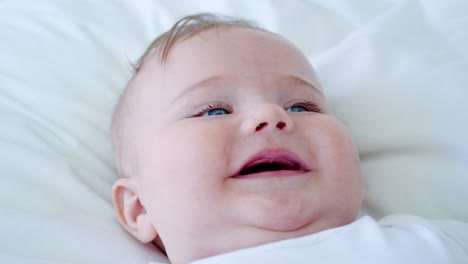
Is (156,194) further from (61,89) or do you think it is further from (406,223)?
(61,89)

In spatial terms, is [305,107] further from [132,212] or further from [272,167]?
[132,212]

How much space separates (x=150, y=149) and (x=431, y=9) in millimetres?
983

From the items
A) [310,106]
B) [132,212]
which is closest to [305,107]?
[310,106]

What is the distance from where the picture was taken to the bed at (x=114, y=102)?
0.95m

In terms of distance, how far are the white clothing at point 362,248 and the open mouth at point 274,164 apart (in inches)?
5.1

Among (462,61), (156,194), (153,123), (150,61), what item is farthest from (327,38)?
(156,194)

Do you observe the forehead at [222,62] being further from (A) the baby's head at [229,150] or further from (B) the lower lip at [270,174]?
(B) the lower lip at [270,174]

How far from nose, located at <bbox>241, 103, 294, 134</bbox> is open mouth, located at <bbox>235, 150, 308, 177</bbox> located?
0.05 metres

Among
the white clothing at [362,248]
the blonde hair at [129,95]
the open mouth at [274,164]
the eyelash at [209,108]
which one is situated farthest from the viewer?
the blonde hair at [129,95]

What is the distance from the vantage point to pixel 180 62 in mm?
967

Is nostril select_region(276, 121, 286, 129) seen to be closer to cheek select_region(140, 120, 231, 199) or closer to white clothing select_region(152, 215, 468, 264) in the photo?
cheek select_region(140, 120, 231, 199)

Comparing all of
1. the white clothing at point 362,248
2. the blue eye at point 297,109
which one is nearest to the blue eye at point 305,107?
the blue eye at point 297,109

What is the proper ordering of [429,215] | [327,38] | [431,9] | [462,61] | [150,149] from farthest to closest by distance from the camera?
[327,38] → [431,9] → [462,61] → [429,215] → [150,149]

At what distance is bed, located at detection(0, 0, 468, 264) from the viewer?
95 cm
